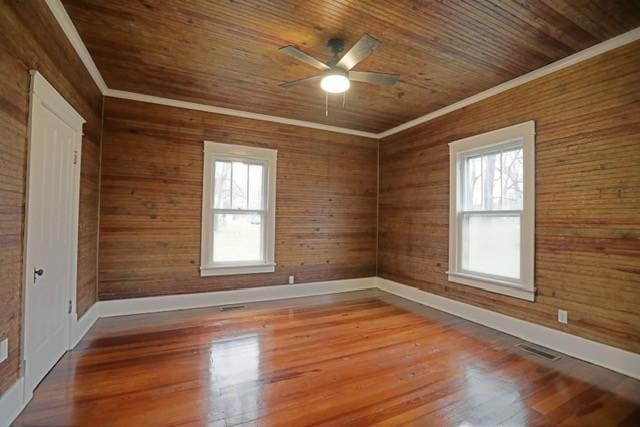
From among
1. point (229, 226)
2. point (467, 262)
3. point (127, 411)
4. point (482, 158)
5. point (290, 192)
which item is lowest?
point (127, 411)

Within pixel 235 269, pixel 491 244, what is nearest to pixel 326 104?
pixel 235 269

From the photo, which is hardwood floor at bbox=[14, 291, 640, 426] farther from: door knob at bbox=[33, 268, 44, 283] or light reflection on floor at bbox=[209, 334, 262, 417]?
door knob at bbox=[33, 268, 44, 283]

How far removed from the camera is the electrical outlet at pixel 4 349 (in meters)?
1.89

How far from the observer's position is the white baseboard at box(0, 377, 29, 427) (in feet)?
6.15

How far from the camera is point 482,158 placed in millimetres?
4121

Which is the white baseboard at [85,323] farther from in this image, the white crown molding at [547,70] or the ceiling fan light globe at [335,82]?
the white crown molding at [547,70]

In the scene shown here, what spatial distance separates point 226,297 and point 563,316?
4010 mm

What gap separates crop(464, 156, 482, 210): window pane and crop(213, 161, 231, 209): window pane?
10.9ft

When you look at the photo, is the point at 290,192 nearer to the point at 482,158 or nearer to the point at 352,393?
the point at 482,158

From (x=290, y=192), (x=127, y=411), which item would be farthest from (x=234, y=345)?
(x=290, y=192)

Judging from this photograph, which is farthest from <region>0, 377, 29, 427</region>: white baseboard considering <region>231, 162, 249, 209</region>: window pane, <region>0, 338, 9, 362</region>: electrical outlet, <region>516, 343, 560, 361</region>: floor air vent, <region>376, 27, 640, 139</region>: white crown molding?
<region>376, 27, 640, 139</region>: white crown molding

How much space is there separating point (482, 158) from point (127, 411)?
437 centimetres

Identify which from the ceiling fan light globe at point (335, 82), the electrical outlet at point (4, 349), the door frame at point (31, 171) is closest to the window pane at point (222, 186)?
the door frame at point (31, 171)

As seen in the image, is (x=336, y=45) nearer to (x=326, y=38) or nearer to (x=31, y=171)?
(x=326, y=38)
